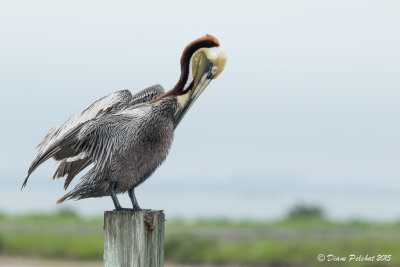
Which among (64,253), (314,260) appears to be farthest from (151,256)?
(64,253)

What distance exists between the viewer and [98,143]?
5109 mm

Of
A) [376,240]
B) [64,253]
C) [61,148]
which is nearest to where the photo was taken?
[61,148]

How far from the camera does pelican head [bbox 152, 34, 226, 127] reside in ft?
16.6

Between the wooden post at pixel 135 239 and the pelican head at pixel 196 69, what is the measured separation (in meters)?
0.81

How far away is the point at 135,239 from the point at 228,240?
16.1 meters

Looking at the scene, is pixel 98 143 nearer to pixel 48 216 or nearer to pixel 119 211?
pixel 119 211

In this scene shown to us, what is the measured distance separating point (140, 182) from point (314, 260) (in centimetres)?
1309

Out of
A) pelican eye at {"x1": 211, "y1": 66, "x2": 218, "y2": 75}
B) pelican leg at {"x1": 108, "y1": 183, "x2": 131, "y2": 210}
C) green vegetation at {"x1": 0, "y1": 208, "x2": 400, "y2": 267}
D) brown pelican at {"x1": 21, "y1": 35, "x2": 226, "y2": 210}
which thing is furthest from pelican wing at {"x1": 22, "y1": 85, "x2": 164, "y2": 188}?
green vegetation at {"x1": 0, "y1": 208, "x2": 400, "y2": 267}

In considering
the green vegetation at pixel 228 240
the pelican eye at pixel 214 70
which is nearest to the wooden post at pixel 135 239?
the pelican eye at pixel 214 70

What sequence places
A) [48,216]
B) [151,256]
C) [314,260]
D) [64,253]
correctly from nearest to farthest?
1. [151,256]
2. [314,260]
3. [64,253]
4. [48,216]

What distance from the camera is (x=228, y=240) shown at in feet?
67.5

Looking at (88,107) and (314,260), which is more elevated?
(88,107)

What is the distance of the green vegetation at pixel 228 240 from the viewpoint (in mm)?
18141

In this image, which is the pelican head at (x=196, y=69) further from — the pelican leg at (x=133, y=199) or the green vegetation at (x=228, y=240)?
the green vegetation at (x=228, y=240)
